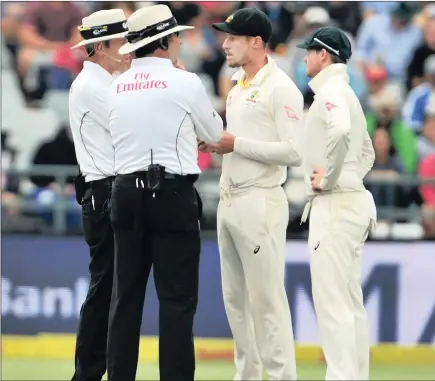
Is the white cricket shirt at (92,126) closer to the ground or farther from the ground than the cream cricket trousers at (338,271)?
farther from the ground

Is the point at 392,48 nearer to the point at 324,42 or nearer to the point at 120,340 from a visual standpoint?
the point at 324,42

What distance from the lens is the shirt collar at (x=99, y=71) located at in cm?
791

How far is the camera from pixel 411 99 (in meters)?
13.6

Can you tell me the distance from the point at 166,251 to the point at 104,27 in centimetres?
171

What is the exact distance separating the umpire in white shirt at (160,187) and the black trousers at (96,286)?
60cm

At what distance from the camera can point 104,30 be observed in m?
7.95

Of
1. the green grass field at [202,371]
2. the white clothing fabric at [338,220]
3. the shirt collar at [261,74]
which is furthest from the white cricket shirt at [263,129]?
the green grass field at [202,371]

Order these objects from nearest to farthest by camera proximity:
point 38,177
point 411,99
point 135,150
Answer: point 135,150
point 38,177
point 411,99

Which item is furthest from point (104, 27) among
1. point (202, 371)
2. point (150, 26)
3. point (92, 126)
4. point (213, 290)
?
point (213, 290)

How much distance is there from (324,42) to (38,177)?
5557 millimetres

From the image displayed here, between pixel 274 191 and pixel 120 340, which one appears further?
pixel 274 191

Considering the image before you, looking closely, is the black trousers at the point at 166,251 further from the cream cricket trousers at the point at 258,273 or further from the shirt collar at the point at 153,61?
the cream cricket trousers at the point at 258,273

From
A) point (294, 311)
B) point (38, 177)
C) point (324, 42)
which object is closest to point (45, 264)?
point (38, 177)

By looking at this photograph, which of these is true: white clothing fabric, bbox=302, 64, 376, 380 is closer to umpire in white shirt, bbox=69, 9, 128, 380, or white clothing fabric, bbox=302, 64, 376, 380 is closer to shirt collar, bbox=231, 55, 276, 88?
shirt collar, bbox=231, 55, 276, 88
